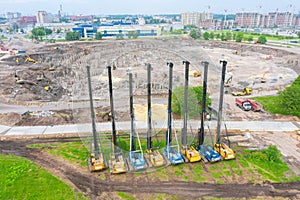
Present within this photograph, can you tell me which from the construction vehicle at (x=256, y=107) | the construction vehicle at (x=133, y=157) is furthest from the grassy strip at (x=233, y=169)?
the construction vehicle at (x=256, y=107)

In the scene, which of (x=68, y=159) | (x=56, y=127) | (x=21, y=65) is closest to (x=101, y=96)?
(x=56, y=127)

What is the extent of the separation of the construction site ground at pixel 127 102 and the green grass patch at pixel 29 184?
78cm

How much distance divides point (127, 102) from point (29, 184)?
15546 mm

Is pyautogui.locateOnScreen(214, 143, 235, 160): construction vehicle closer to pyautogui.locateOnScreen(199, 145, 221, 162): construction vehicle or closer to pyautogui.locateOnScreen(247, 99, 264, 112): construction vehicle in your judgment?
pyautogui.locateOnScreen(199, 145, 221, 162): construction vehicle

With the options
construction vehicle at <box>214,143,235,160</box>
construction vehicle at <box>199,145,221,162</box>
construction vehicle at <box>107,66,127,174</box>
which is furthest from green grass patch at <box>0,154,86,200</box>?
construction vehicle at <box>214,143,235,160</box>

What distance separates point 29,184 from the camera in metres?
18.5

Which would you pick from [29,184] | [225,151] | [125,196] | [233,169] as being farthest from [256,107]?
[29,184]

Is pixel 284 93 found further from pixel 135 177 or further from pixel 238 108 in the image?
pixel 135 177

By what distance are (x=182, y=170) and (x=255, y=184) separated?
18.2 ft

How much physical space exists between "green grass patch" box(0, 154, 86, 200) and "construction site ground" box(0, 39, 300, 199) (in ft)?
2.55

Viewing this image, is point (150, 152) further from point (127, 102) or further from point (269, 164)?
point (127, 102)

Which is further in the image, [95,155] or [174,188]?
[95,155]

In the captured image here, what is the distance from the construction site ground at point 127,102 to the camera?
18031mm

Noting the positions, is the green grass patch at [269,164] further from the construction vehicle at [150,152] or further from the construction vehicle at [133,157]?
the construction vehicle at [133,157]
